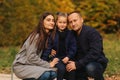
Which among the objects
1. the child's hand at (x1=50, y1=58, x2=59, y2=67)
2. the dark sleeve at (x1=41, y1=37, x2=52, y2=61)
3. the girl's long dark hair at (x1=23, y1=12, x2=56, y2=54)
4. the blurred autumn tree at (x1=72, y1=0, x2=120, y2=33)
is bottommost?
the blurred autumn tree at (x1=72, y1=0, x2=120, y2=33)

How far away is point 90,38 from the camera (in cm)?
646

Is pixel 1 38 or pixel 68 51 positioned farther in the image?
pixel 1 38

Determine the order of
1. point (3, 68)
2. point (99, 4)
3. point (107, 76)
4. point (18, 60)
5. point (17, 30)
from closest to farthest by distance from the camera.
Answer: point (18, 60), point (107, 76), point (3, 68), point (17, 30), point (99, 4)

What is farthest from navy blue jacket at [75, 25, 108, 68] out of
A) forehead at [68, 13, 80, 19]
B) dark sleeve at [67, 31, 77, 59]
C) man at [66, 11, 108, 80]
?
forehead at [68, 13, 80, 19]

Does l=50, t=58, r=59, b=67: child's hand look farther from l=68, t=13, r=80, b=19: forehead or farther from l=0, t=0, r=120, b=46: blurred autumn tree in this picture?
l=0, t=0, r=120, b=46: blurred autumn tree

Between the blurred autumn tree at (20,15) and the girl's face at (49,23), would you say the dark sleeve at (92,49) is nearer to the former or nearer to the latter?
the girl's face at (49,23)

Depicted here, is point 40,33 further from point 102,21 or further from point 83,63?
point 102,21

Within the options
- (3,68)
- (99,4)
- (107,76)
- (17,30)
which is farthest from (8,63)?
(99,4)

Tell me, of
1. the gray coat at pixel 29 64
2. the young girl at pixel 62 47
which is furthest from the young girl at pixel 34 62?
the young girl at pixel 62 47

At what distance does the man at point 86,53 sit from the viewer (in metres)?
6.34

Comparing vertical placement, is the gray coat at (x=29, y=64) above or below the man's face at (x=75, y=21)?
below

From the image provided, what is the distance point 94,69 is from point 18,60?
1.05 m

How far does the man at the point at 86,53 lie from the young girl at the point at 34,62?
1.15ft

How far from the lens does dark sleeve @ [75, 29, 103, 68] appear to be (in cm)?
635
